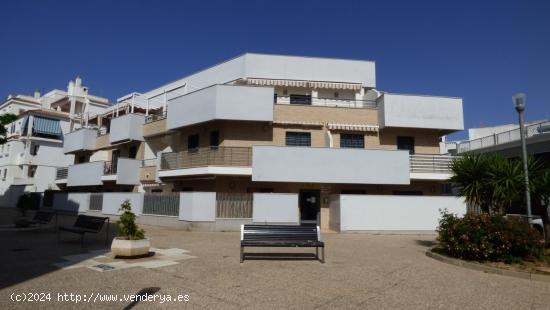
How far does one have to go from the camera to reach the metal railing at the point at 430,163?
2227cm

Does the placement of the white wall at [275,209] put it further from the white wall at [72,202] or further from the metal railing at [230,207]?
the white wall at [72,202]

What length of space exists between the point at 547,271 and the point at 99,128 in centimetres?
3581

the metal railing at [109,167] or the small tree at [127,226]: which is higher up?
the metal railing at [109,167]

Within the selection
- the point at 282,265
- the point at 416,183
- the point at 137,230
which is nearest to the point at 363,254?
the point at 282,265

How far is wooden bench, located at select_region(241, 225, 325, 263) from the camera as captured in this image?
9.92m

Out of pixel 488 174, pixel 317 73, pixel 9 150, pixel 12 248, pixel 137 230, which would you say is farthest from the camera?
pixel 9 150

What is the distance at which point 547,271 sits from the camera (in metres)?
8.58

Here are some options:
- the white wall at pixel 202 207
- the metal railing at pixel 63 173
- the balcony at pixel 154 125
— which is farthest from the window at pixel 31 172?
the white wall at pixel 202 207

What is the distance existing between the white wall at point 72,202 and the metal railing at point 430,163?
2438 cm

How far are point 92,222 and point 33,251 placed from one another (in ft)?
6.49

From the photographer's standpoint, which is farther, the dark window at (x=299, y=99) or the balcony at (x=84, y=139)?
the balcony at (x=84, y=139)

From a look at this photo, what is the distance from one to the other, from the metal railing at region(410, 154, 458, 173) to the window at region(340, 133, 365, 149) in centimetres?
336

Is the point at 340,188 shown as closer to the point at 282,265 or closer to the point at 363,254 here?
the point at 363,254

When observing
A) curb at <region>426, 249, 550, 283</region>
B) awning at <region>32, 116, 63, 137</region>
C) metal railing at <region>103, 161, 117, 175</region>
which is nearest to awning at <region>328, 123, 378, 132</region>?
curb at <region>426, 249, 550, 283</region>
